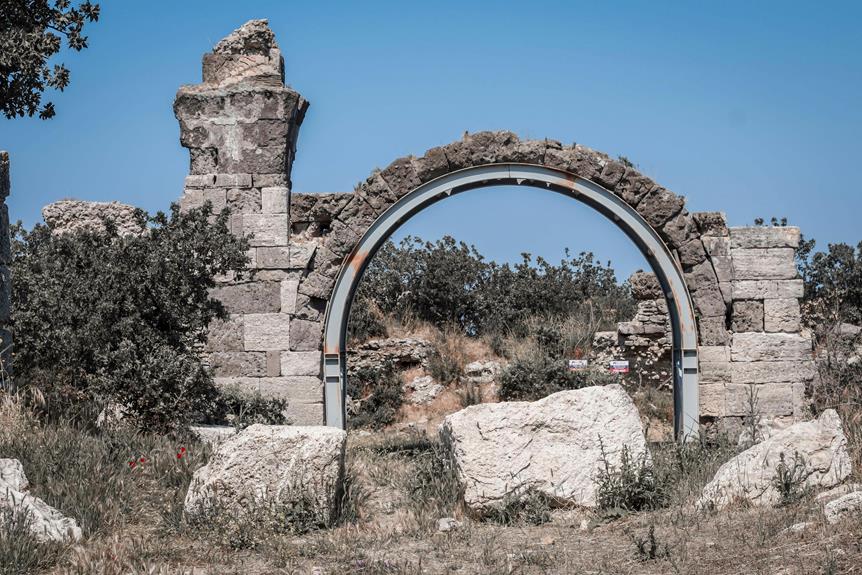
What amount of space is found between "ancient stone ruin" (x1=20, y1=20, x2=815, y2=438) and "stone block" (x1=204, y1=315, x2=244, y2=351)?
14 millimetres

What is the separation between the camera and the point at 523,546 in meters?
5.99

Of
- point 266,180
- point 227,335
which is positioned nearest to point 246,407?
point 227,335

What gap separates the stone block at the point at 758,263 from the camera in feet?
33.3

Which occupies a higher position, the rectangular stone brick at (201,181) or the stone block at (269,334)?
the rectangular stone brick at (201,181)

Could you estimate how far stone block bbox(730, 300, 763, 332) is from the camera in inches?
397

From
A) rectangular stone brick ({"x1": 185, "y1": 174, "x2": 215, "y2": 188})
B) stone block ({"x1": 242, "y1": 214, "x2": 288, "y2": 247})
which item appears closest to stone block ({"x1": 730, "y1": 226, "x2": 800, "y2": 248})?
stone block ({"x1": 242, "y1": 214, "x2": 288, "y2": 247})

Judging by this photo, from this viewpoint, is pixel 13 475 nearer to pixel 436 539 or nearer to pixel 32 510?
pixel 32 510

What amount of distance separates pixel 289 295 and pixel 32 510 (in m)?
4.46

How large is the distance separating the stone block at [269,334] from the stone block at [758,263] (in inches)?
180

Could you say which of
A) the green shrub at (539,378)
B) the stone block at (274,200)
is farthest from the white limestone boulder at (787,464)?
the green shrub at (539,378)

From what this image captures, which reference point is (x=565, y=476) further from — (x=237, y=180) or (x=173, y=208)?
(x=237, y=180)

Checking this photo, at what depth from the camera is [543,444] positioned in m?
6.91

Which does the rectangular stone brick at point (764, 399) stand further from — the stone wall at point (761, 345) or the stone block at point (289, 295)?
the stone block at point (289, 295)

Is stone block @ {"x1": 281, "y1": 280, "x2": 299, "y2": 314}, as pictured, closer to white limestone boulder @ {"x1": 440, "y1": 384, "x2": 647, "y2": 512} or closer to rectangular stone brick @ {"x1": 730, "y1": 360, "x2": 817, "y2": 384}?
white limestone boulder @ {"x1": 440, "y1": 384, "x2": 647, "y2": 512}
